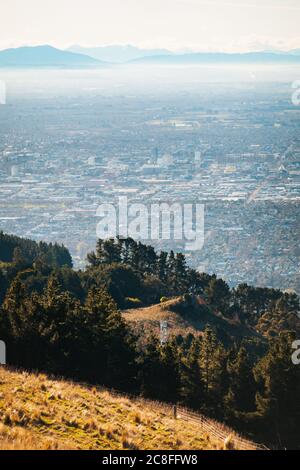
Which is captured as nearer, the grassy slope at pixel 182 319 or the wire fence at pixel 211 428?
the wire fence at pixel 211 428

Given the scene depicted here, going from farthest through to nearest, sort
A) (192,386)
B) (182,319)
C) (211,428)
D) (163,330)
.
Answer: (182,319), (163,330), (192,386), (211,428)

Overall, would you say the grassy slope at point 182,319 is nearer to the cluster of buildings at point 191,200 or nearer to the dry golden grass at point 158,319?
the dry golden grass at point 158,319

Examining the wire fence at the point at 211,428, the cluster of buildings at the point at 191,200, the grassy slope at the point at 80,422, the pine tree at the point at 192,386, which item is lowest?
the cluster of buildings at the point at 191,200

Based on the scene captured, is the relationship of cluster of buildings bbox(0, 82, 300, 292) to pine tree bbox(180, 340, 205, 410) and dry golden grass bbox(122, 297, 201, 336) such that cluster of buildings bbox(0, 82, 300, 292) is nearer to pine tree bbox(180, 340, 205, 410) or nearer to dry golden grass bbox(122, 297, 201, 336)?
dry golden grass bbox(122, 297, 201, 336)

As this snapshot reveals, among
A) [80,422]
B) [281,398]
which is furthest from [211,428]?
[281,398]

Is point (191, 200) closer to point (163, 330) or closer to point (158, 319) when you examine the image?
point (158, 319)

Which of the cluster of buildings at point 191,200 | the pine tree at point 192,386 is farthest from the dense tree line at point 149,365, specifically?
the cluster of buildings at point 191,200

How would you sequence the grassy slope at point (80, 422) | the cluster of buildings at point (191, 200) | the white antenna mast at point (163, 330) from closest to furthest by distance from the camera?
the grassy slope at point (80, 422), the white antenna mast at point (163, 330), the cluster of buildings at point (191, 200)
